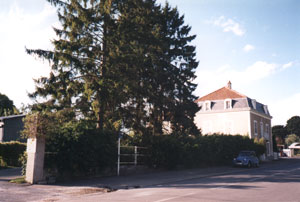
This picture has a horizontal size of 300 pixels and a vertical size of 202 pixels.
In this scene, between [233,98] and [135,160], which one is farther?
[233,98]

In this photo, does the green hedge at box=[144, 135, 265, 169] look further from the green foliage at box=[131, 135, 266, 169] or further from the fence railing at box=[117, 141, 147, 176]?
the fence railing at box=[117, 141, 147, 176]

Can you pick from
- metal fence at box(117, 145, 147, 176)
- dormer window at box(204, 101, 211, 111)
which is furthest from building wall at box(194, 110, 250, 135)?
metal fence at box(117, 145, 147, 176)

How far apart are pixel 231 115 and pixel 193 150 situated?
2161 cm

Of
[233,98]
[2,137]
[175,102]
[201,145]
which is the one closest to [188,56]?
[175,102]

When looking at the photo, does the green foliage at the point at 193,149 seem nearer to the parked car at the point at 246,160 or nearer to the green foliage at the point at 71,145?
the parked car at the point at 246,160

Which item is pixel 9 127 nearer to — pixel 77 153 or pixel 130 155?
pixel 130 155

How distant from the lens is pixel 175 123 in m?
26.8

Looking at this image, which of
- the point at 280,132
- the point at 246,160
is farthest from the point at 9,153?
the point at 280,132

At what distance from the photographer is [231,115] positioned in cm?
4303

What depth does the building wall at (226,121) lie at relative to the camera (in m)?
41.9

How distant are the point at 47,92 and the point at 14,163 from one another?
906 cm

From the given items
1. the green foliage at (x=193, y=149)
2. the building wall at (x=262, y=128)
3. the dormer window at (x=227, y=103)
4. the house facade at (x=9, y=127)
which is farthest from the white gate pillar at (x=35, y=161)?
the building wall at (x=262, y=128)

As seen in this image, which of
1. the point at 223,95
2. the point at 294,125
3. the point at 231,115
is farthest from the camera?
the point at 294,125

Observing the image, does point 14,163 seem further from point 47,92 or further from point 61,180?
point 61,180
